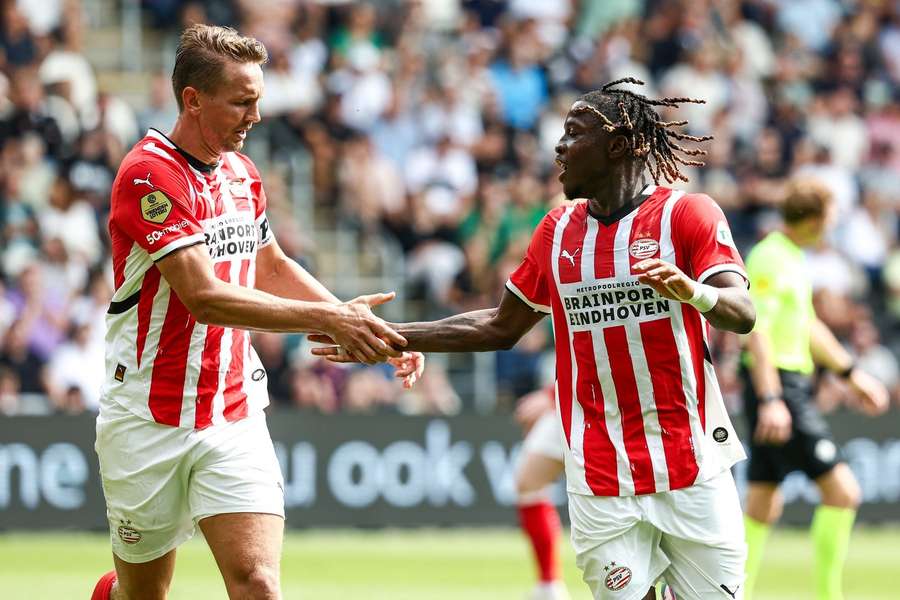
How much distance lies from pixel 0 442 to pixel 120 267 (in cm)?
794

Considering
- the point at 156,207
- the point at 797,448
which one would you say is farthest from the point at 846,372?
the point at 156,207

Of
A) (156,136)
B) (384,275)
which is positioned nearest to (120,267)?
(156,136)

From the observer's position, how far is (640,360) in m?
5.50

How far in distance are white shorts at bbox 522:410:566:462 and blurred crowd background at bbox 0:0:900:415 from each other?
4.61 meters

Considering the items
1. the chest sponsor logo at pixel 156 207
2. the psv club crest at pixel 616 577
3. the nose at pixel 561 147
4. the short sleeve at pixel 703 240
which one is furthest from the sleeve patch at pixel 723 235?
the chest sponsor logo at pixel 156 207

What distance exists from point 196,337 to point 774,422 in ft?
12.6

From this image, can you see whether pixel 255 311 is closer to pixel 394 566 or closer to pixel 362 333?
pixel 362 333

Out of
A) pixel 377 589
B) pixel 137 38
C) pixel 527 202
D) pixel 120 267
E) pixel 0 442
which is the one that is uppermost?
pixel 137 38

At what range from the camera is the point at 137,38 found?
57.4ft

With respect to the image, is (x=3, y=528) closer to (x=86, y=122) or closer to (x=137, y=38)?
(x=86, y=122)

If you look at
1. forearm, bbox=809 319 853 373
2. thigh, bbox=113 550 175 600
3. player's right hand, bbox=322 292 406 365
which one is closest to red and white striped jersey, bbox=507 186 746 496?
player's right hand, bbox=322 292 406 365

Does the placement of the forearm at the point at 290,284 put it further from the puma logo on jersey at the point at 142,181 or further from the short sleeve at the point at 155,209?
the puma logo on jersey at the point at 142,181

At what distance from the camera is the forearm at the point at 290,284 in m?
6.45

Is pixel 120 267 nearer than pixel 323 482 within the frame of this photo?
Yes
